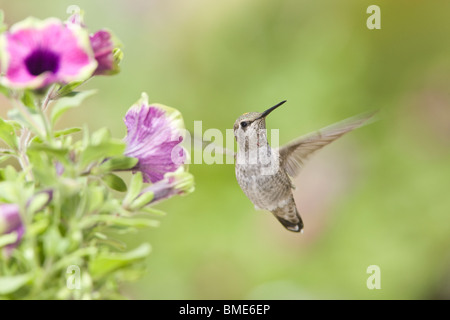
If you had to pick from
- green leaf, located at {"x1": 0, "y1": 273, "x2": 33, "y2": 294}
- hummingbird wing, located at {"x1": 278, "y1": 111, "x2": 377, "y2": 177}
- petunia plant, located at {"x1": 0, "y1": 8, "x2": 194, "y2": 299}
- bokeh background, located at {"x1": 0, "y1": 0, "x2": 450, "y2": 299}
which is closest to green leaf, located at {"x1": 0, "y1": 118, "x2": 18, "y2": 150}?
petunia plant, located at {"x1": 0, "y1": 8, "x2": 194, "y2": 299}

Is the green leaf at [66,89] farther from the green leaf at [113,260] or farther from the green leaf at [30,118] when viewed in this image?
the green leaf at [113,260]

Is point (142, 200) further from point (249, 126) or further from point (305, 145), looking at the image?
point (305, 145)

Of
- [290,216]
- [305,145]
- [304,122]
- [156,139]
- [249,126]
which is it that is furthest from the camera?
[304,122]

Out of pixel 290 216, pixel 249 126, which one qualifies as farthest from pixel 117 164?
pixel 290 216

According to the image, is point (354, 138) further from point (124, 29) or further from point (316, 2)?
point (124, 29)

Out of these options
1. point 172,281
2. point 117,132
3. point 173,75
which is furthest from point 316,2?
point 172,281

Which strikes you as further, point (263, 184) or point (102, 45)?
point (263, 184)
